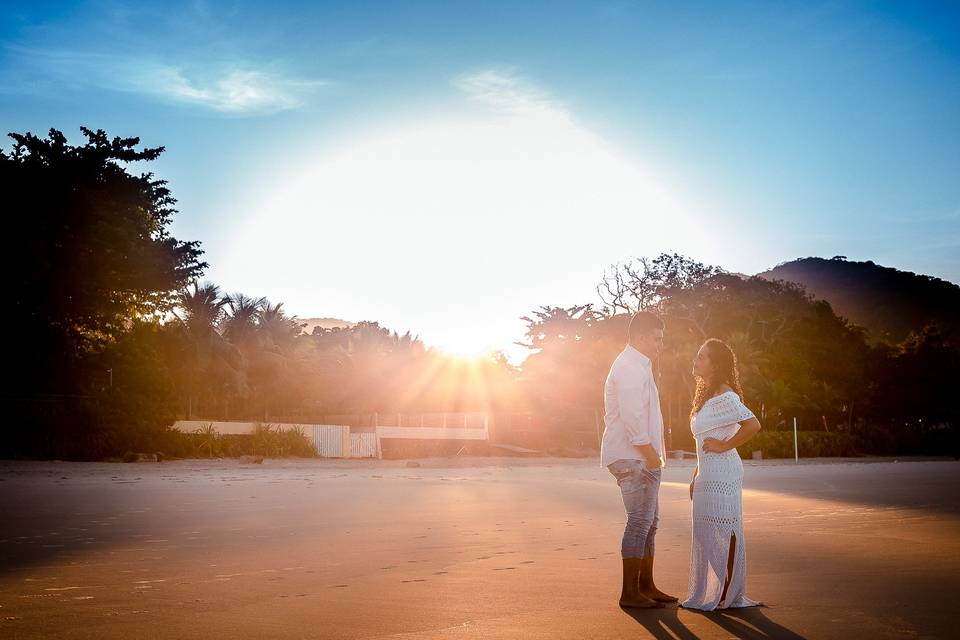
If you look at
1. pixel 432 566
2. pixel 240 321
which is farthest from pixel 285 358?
pixel 432 566

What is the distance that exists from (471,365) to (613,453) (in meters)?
53.6

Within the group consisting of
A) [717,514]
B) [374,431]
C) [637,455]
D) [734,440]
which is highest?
[734,440]

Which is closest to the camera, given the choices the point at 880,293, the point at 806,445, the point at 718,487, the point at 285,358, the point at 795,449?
the point at 718,487

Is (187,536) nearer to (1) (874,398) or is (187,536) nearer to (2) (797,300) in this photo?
(1) (874,398)

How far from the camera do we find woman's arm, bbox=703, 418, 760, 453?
5850 millimetres

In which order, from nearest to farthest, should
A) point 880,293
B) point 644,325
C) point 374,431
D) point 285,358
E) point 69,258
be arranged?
1. point 644,325
2. point 69,258
3. point 374,431
4. point 285,358
5. point 880,293

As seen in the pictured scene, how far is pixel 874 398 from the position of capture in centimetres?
5625

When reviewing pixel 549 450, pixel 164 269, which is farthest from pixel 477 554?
pixel 549 450

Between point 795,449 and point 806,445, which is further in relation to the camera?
point 806,445

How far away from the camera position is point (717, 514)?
591 cm

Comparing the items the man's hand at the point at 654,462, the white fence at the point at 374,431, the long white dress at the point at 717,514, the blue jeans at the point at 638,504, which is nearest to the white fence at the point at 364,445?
the white fence at the point at 374,431

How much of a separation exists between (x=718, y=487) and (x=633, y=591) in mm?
883

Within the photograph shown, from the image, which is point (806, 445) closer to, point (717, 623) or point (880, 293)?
point (717, 623)

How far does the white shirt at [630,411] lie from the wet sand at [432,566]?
1.02 meters
